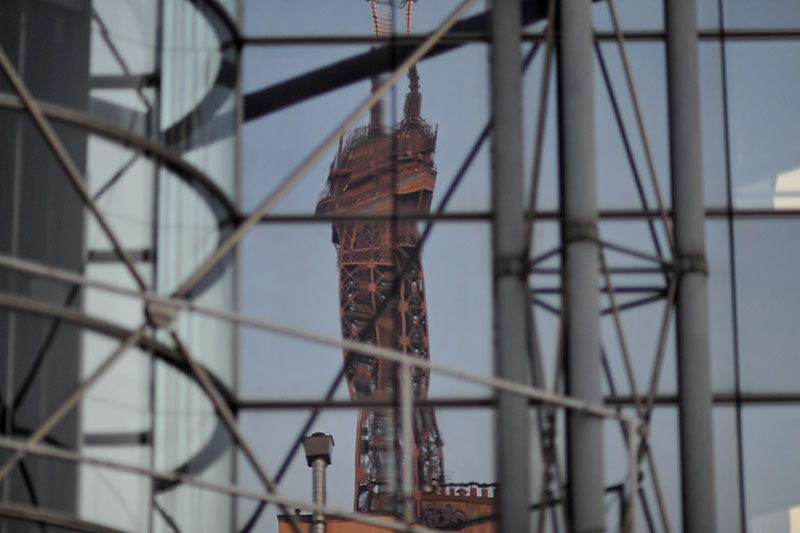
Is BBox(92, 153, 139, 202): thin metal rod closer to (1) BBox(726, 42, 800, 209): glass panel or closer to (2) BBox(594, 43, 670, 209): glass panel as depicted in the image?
(2) BBox(594, 43, 670, 209): glass panel

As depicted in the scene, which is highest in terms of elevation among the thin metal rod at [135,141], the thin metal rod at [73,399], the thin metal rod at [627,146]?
the thin metal rod at [627,146]

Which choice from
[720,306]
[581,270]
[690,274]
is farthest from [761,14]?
[581,270]

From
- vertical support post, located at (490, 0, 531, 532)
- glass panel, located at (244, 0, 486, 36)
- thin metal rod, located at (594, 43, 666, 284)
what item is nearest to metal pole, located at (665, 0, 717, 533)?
thin metal rod, located at (594, 43, 666, 284)

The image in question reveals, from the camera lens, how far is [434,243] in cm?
1805

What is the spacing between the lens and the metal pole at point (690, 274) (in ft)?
53.0

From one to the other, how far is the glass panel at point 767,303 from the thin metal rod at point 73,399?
805 centimetres

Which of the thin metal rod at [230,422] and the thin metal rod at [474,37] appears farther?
the thin metal rod at [474,37]

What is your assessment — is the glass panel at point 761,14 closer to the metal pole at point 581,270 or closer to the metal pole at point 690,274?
the metal pole at point 690,274

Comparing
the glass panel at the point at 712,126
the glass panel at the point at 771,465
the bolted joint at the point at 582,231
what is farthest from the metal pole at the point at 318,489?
the glass panel at the point at 712,126

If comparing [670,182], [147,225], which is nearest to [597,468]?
[670,182]

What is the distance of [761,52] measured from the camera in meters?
18.9

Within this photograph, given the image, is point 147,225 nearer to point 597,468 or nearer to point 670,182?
point 597,468

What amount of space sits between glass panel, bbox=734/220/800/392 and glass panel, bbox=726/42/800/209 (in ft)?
1.49

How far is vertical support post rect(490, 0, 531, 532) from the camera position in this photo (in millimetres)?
16688
